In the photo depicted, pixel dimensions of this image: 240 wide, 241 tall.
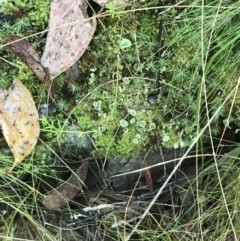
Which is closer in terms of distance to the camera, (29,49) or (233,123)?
(29,49)


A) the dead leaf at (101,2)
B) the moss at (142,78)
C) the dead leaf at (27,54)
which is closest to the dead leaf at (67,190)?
the moss at (142,78)

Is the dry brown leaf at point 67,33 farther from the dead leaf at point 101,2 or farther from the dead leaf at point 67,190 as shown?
the dead leaf at point 67,190

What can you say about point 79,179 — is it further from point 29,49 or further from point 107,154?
point 29,49

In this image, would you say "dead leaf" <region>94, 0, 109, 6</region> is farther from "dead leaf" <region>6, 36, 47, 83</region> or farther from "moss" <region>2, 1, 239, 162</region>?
"dead leaf" <region>6, 36, 47, 83</region>

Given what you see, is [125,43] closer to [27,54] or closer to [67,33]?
[67,33]

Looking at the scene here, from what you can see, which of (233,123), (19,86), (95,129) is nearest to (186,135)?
(233,123)

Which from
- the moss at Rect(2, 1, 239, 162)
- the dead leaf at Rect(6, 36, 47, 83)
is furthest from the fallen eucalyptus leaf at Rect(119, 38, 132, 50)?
the dead leaf at Rect(6, 36, 47, 83)
